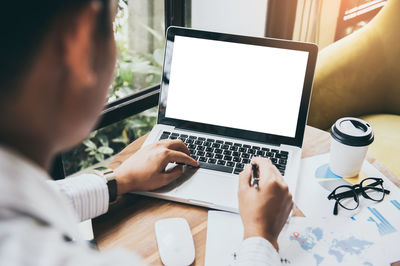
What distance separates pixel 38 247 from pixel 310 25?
73.2 inches

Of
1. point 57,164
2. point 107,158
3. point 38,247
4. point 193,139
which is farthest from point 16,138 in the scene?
point 107,158

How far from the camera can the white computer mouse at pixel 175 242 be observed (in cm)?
81

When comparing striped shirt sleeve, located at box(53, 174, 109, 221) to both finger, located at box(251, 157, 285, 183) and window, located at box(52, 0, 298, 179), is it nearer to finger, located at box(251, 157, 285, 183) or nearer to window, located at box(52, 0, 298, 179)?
finger, located at box(251, 157, 285, 183)

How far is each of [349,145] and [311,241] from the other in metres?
0.28

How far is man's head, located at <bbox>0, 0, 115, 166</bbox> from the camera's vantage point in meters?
0.43

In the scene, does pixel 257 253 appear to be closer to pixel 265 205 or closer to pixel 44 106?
pixel 265 205

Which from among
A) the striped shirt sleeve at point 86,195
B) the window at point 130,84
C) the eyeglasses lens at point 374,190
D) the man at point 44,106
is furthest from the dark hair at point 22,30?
the window at point 130,84

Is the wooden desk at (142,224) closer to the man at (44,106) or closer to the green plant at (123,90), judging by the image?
the man at (44,106)

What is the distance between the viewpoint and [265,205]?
2.72 feet

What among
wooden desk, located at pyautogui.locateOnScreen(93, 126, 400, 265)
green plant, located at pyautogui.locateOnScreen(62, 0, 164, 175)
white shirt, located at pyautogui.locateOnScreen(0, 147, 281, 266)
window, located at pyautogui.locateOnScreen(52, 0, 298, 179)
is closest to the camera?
white shirt, located at pyautogui.locateOnScreen(0, 147, 281, 266)

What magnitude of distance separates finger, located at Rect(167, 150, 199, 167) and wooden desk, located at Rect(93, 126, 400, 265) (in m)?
0.11

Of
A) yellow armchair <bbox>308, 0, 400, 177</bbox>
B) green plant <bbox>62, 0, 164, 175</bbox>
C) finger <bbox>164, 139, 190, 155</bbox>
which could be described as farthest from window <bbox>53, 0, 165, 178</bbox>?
yellow armchair <bbox>308, 0, 400, 177</bbox>

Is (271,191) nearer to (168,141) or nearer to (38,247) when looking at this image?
(168,141)

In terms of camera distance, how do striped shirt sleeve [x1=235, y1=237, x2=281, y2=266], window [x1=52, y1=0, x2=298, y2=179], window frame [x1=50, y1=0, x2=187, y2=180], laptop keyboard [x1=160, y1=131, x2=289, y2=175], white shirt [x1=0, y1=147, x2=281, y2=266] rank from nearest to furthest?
white shirt [x1=0, y1=147, x2=281, y2=266] → striped shirt sleeve [x1=235, y1=237, x2=281, y2=266] → laptop keyboard [x1=160, y1=131, x2=289, y2=175] → window frame [x1=50, y1=0, x2=187, y2=180] → window [x1=52, y1=0, x2=298, y2=179]
